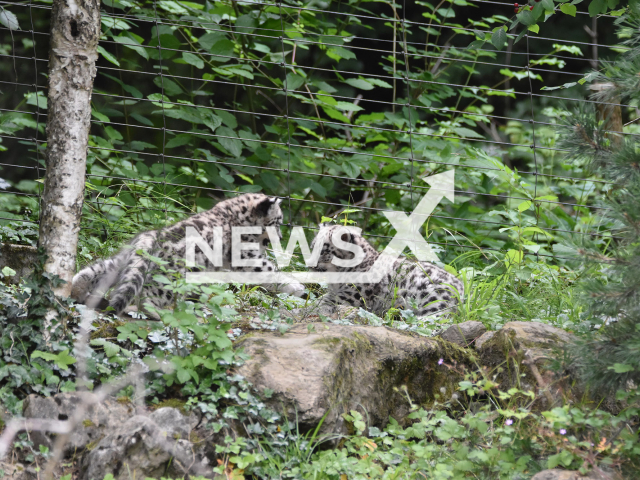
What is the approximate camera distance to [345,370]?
3561 millimetres

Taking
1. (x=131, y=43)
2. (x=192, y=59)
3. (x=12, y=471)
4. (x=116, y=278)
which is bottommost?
(x=12, y=471)

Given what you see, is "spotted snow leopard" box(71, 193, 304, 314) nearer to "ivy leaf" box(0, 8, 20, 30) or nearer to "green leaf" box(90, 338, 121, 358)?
"green leaf" box(90, 338, 121, 358)

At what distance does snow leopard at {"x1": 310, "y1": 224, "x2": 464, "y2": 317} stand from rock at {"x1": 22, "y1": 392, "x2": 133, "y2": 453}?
204cm

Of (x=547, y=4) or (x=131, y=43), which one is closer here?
(x=547, y=4)

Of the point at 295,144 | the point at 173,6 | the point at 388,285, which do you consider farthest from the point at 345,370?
the point at 173,6

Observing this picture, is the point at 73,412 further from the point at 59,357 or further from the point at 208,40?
the point at 208,40

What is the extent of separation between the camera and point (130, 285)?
4.38m

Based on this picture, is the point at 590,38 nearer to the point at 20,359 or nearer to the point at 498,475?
the point at 498,475

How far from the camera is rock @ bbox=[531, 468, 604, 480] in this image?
274 centimetres

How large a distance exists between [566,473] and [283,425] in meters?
1.33

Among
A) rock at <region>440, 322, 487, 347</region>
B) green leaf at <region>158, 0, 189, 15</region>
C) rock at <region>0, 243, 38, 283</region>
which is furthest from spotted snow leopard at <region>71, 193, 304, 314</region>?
green leaf at <region>158, 0, 189, 15</region>

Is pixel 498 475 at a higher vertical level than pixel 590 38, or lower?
lower

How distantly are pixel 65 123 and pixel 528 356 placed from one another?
9.51 feet

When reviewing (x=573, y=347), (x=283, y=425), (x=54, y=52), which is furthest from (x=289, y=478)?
(x=54, y=52)
